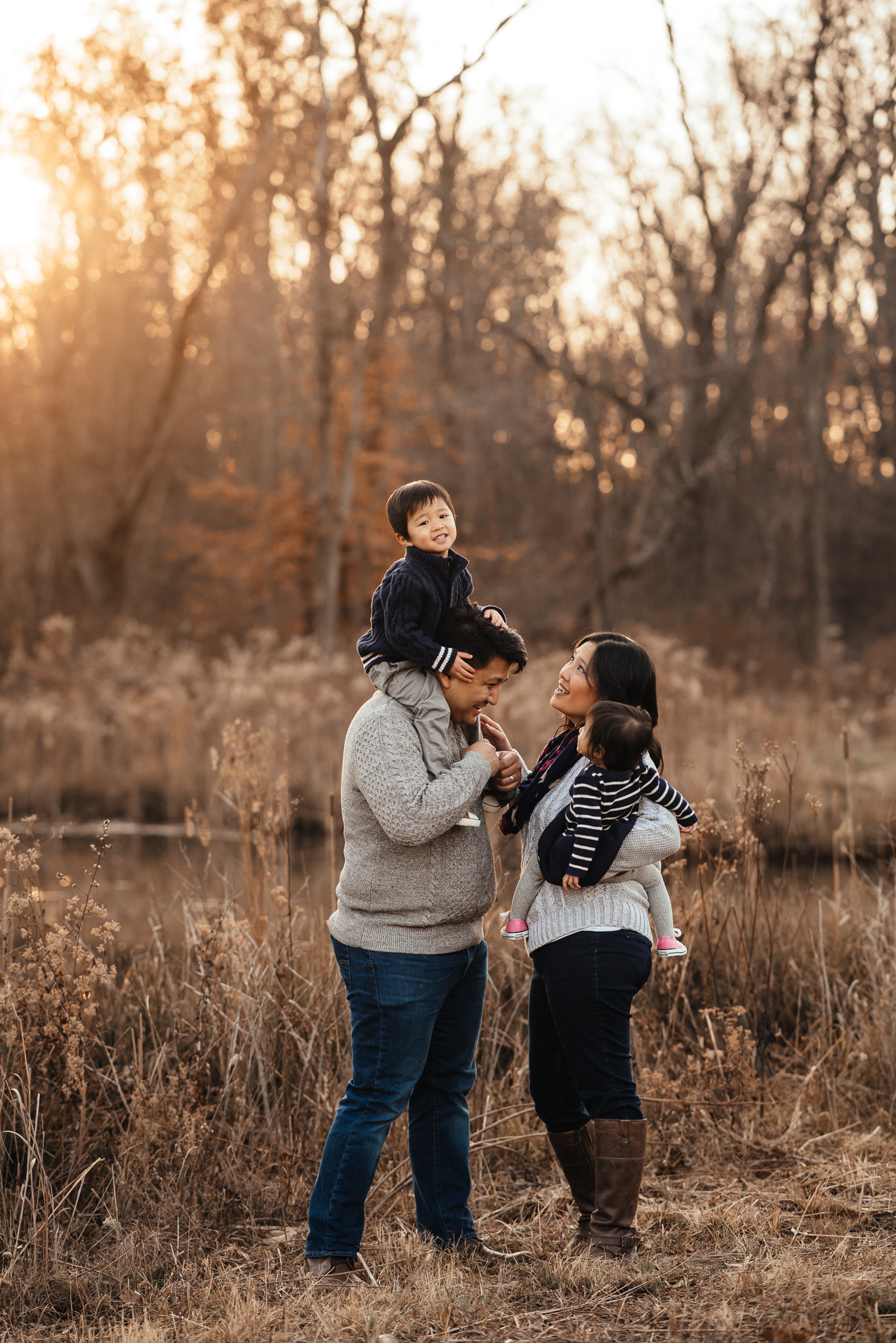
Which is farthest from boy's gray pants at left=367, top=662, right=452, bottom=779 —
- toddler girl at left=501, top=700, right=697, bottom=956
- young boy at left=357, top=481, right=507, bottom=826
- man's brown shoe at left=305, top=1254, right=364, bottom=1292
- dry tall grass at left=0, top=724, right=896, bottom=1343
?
man's brown shoe at left=305, top=1254, right=364, bottom=1292

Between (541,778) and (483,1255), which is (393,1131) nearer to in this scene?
(483,1255)

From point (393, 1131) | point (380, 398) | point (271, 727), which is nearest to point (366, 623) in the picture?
point (380, 398)

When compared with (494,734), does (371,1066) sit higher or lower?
lower

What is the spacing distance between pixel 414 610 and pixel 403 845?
554 mm

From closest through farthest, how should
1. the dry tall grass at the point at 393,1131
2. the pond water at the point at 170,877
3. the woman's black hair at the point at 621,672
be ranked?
1. the dry tall grass at the point at 393,1131
2. the woman's black hair at the point at 621,672
3. the pond water at the point at 170,877

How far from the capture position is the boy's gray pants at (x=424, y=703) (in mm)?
2811

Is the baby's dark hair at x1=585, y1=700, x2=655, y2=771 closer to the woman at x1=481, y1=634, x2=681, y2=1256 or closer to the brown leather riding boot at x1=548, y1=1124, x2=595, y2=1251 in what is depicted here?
the woman at x1=481, y1=634, x2=681, y2=1256

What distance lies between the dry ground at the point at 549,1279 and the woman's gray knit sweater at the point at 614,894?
0.79 metres

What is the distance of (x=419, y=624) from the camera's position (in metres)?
2.84

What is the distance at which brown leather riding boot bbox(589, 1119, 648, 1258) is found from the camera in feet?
9.14

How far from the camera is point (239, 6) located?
53.5 ft

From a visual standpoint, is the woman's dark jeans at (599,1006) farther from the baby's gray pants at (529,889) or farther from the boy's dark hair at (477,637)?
the boy's dark hair at (477,637)

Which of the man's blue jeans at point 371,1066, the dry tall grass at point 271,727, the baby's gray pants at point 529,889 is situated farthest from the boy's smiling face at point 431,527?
the dry tall grass at point 271,727

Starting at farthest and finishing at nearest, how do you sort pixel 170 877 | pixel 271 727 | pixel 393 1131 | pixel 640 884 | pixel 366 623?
pixel 366 623 < pixel 271 727 < pixel 170 877 < pixel 393 1131 < pixel 640 884
